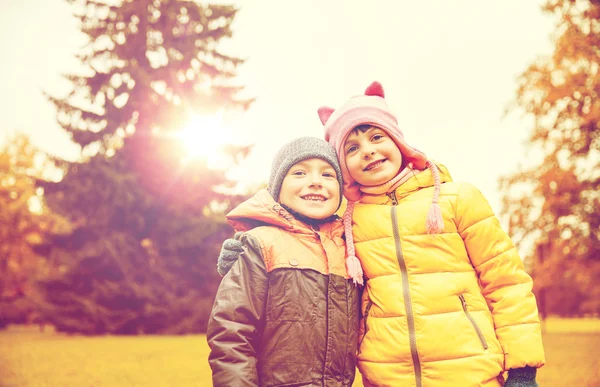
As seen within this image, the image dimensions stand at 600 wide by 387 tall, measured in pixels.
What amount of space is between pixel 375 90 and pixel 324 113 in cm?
37

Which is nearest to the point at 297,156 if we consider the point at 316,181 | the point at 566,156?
the point at 316,181

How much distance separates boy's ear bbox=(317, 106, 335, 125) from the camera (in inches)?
127

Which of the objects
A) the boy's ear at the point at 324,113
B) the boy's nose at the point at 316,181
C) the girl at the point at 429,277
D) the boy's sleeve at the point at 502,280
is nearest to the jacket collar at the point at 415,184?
the girl at the point at 429,277

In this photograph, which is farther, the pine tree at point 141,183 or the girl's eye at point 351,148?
the pine tree at point 141,183

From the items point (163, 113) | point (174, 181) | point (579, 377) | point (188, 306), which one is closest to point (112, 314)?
point (188, 306)

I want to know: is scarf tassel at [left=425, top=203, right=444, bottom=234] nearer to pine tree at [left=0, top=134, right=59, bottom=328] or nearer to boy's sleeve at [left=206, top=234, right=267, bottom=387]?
boy's sleeve at [left=206, top=234, right=267, bottom=387]

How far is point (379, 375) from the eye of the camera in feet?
7.88

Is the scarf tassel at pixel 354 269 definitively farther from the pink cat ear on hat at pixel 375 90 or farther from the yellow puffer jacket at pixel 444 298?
the pink cat ear on hat at pixel 375 90

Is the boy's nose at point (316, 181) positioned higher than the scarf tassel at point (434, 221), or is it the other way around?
the boy's nose at point (316, 181)

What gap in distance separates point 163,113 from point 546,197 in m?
12.7

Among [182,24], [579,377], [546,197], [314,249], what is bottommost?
[579,377]

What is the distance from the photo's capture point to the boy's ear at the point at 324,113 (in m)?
3.24

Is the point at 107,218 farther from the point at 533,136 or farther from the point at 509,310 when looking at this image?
the point at 509,310

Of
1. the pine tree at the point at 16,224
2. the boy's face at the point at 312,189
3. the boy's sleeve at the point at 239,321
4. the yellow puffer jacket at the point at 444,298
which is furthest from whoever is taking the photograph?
the pine tree at the point at 16,224
